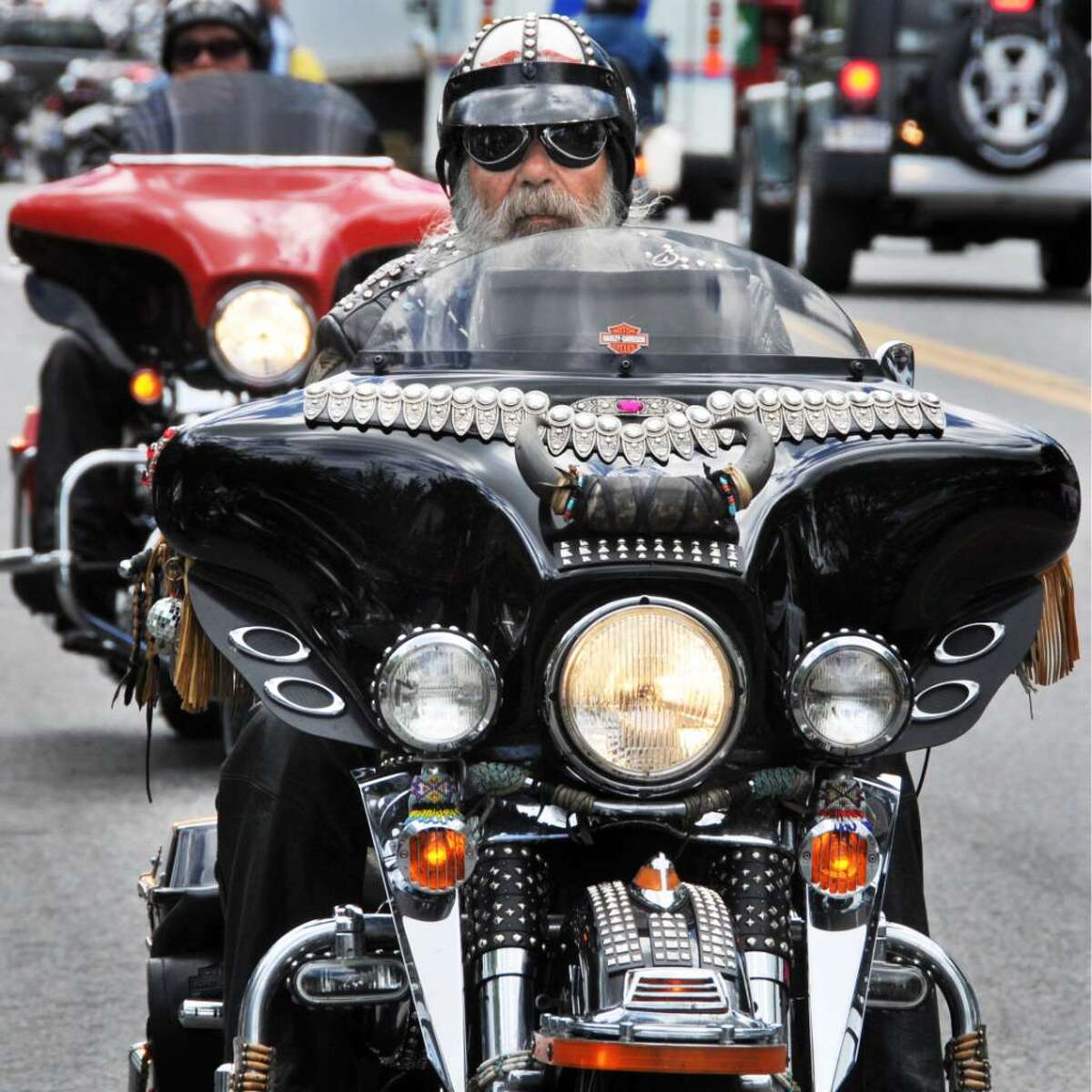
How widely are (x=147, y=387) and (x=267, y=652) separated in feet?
12.6

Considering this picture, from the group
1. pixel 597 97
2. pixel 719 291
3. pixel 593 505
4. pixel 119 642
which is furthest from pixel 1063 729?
pixel 593 505

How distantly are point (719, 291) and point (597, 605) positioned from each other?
617 mm

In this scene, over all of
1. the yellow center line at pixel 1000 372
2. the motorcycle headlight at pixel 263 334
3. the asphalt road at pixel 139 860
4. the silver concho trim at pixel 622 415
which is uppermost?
Result: the silver concho trim at pixel 622 415

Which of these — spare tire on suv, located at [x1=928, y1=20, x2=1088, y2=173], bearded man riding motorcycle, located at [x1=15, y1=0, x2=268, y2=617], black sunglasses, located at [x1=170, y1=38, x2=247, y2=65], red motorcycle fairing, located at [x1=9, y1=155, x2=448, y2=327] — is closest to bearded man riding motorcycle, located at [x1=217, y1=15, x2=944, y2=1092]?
red motorcycle fairing, located at [x1=9, y1=155, x2=448, y2=327]

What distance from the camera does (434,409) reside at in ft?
9.83

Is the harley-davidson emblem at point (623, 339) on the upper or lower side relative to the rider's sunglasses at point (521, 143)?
lower

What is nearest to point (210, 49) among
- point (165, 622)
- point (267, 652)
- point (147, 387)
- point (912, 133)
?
point (147, 387)

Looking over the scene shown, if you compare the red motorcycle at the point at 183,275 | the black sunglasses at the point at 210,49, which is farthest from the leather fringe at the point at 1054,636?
the black sunglasses at the point at 210,49

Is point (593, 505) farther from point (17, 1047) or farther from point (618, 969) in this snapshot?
point (17, 1047)

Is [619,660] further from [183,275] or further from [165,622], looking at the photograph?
[183,275]

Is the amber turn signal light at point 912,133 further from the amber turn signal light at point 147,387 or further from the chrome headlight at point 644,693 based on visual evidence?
the chrome headlight at point 644,693

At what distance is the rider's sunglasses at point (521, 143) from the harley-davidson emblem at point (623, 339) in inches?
37.8

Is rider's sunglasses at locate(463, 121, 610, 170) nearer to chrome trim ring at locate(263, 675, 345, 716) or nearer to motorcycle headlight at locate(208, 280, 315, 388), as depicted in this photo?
chrome trim ring at locate(263, 675, 345, 716)

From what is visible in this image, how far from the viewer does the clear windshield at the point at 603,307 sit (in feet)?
10.6
